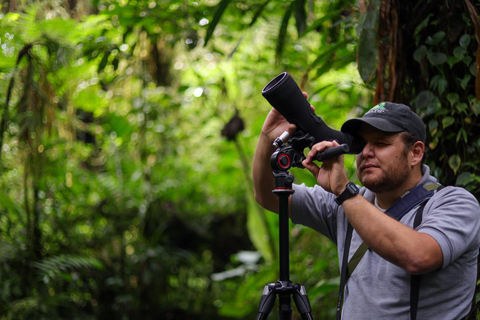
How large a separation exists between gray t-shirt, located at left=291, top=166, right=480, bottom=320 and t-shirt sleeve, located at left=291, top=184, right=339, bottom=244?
30 cm

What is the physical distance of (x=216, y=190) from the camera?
6277 millimetres

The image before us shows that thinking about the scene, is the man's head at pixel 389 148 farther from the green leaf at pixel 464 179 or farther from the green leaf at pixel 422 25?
the green leaf at pixel 422 25

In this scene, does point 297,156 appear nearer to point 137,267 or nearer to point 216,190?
point 137,267

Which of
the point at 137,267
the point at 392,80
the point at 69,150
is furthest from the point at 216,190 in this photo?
the point at 392,80

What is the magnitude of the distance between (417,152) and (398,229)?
399 millimetres

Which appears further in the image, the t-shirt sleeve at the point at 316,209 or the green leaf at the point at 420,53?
the green leaf at the point at 420,53

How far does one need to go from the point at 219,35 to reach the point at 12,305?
2.81 meters

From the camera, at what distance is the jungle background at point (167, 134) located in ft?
7.51

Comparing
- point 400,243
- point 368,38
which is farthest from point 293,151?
point 368,38

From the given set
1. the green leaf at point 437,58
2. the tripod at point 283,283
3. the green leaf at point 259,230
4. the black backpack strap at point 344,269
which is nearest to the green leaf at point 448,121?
the green leaf at point 437,58

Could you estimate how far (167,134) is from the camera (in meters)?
5.59

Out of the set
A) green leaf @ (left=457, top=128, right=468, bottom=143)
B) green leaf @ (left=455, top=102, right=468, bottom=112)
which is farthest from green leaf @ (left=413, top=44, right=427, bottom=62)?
green leaf @ (left=457, top=128, right=468, bottom=143)

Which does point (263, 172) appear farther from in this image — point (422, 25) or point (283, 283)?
point (422, 25)

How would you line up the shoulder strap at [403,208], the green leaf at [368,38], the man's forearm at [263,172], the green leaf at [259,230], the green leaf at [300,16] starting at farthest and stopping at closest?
1. the green leaf at [259,230]
2. the green leaf at [300,16]
3. the green leaf at [368,38]
4. the man's forearm at [263,172]
5. the shoulder strap at [403,208]
